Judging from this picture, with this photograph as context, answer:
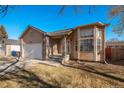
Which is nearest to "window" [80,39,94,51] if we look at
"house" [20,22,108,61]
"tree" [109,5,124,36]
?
"house" [20,22,108,61]

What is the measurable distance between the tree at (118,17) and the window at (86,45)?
375cm

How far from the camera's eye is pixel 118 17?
49.3 ft

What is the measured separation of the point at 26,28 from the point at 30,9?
5.58m

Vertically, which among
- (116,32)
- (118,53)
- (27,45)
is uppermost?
(116,32)

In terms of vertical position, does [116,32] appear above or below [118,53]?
above

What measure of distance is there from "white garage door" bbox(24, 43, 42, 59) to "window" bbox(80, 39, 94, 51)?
577 cm

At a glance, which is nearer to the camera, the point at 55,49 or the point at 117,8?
the point at 117,8

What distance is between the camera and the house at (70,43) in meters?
14.1

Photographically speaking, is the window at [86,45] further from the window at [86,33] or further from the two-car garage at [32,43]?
the two-car garage at [32,43]

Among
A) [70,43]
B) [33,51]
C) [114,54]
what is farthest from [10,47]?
[114,54]

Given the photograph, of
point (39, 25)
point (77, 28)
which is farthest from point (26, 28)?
point (77, 28)

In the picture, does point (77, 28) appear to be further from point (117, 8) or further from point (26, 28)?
point (26, 28)

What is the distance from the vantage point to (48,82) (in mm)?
6863
